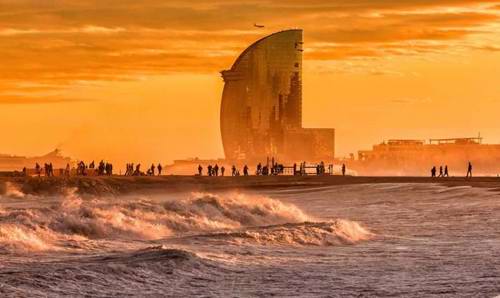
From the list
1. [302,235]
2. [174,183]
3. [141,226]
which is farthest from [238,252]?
[174,183]

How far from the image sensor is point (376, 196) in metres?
70.6

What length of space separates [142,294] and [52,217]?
520 inches

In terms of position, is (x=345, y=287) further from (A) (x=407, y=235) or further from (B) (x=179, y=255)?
(A) (x=407, y=235)

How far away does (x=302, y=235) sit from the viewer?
34469 millimetres

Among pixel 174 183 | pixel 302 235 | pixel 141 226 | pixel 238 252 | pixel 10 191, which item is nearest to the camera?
pixel 238 252

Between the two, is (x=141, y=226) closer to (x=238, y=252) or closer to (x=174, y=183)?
(x=238, y=252)

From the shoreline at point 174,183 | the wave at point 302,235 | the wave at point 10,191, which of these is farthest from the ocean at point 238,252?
the shoreline at point 174,183

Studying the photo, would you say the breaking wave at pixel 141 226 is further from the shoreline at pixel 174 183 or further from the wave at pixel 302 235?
the shoreline at pixel 174 183

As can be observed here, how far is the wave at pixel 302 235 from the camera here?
33.3 metres

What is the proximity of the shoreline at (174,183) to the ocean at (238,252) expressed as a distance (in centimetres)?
3160

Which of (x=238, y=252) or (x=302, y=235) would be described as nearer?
(x=238, y=252)

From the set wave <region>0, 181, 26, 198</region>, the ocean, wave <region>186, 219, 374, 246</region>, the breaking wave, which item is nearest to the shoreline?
wave <region>0, 181, 26, 198</region>

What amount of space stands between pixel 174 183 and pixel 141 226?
169 feet

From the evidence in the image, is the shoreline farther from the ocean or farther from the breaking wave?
the breaking wave
